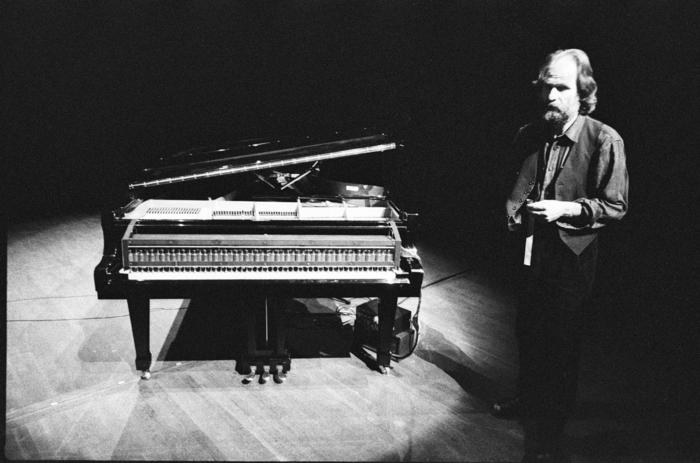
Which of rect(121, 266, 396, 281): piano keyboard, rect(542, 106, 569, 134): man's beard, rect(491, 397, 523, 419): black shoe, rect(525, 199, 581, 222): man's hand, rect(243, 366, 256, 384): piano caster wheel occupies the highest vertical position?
rect(542, 106, 569, 134): man's beard

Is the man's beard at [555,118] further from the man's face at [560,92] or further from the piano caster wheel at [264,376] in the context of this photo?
the piano caster wheel at [264,376]

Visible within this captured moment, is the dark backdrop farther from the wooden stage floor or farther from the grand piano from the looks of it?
the wooden stage floor

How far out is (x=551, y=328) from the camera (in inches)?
99.7

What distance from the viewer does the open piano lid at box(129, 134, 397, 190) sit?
112 inches

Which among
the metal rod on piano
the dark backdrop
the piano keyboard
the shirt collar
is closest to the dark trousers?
the shirt collar

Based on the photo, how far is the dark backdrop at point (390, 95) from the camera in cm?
370

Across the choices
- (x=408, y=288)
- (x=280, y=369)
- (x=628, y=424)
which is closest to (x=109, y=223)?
(x=280, y=369)

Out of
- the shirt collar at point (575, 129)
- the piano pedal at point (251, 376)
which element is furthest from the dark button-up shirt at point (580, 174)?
the piano pedal at point (251, 376)

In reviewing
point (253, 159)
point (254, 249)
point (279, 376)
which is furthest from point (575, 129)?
point (279, 376)

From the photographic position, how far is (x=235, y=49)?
516 centimetres

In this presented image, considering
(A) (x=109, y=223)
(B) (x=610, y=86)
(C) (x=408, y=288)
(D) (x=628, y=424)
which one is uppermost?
(B) (x=610, y=86)

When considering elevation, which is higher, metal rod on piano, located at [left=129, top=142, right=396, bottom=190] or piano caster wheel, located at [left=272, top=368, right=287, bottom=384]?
metal rod on piano, located at [left=129, top=142, right=396, bottom=190]

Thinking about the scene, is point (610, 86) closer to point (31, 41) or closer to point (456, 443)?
point (456, 443)

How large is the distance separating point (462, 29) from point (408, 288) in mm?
2963
